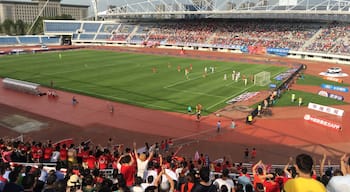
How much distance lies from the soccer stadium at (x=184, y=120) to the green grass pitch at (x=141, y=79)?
17 cm

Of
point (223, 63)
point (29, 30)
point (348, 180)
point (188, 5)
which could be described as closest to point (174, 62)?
point (223, 63)

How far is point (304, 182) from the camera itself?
4805 mm

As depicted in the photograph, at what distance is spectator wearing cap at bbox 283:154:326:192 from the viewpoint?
4738 mm

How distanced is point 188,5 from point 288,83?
67.6 m

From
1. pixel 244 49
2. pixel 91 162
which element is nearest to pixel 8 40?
pixel 244 49

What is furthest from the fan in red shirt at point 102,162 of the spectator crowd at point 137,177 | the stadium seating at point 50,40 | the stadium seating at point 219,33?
the stadium seating at point 50,40

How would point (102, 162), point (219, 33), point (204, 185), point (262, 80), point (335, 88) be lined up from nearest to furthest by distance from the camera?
point (204, 185) < point (102, 162) < point (335, 88) < point (262, 80) < point (219, 33)

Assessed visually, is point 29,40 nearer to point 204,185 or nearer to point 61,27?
point 61,27

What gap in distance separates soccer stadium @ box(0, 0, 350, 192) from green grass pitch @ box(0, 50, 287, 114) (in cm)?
17

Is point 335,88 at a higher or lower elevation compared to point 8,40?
lower

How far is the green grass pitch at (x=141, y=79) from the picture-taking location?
32312 millimetres

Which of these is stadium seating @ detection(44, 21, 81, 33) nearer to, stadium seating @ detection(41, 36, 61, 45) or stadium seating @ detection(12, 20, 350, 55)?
stadium seating @ detection(12, 20, 350, 55)

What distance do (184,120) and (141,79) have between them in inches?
649

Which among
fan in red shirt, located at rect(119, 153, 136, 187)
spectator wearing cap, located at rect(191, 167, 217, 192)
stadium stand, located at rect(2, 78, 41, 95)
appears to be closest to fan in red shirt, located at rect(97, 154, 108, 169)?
fan in red shirt, located at rect(119, 153, 136, 187)
